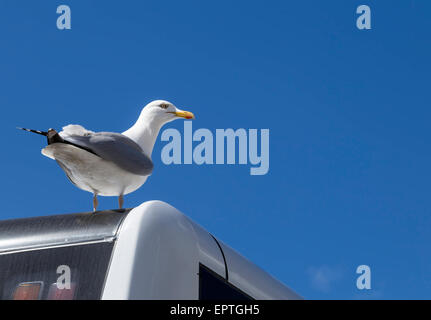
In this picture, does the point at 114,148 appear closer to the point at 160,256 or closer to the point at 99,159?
the point at 99,159

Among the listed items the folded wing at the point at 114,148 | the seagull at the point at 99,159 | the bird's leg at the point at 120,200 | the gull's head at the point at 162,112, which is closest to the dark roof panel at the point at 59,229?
the seagull at the point at 99,159

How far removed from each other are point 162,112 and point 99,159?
1481 millimetres

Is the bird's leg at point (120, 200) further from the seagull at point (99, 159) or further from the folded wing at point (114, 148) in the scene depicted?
the folded wing at point (114, 148)

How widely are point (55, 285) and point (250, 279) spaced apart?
1150 mm

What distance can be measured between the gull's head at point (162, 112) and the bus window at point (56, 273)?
2701 millimetres

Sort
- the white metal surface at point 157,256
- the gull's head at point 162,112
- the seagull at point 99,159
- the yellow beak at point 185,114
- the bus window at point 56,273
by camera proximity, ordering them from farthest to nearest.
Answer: the yellow beak at point 185,114 → the gull's head at point 162,112 → the seagull at point 99,159 → the bus window at point 56,273 → the white metal surface at point 157,256

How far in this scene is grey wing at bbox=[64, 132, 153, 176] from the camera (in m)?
4.79

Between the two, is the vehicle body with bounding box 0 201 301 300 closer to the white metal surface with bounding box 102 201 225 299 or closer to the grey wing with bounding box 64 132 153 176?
the white metal surface with bounding box 102 201 225 299

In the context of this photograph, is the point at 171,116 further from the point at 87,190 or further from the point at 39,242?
the point at 39,242

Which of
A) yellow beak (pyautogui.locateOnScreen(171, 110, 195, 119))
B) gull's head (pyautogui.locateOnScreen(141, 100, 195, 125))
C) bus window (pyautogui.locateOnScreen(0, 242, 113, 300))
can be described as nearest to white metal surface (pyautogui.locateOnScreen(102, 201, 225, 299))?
bus window (pyautogui.locateOnScreen(0, 242, 113, 300))

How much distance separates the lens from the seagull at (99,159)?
472 centimetres

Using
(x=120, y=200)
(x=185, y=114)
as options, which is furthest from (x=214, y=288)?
(x=185, y=114)

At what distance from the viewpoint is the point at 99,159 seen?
485 centimetres
